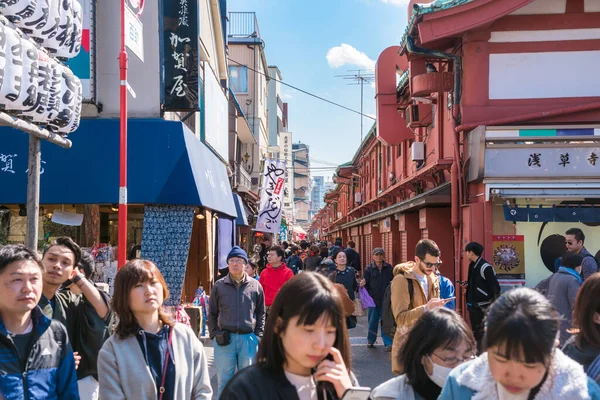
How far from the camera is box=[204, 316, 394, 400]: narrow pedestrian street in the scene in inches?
335

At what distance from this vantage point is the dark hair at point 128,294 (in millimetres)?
3574

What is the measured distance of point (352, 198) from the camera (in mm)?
38062

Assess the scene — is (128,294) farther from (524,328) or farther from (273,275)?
(273,275)

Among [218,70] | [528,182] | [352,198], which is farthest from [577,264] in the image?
[352,198]

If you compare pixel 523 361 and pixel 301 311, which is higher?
pixel 301 311

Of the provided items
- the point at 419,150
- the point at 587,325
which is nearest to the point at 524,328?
the point at 587,325

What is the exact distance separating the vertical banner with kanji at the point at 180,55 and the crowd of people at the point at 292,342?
229 inches

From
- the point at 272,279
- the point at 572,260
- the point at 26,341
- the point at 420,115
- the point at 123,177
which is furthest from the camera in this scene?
the point at 420,115

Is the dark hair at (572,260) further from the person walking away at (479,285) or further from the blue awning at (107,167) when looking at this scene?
the blue awning at (107,167)

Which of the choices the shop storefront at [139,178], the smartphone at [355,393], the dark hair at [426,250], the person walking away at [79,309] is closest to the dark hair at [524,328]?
the smartphone at [355,393]

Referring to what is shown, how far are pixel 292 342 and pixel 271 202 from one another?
55.3 feet

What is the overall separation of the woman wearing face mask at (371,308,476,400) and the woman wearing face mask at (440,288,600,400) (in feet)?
1.32

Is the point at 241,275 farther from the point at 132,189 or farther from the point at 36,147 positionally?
the point at 132,189

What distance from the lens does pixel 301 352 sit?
2.21 m
